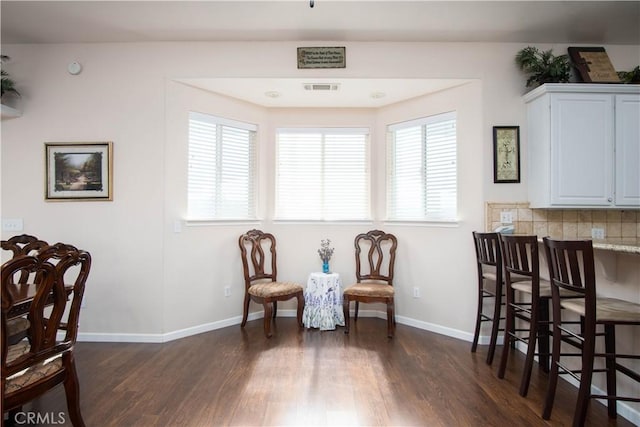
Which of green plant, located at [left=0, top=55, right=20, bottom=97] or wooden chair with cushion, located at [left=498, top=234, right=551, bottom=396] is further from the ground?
green plant, located at [left=0, top=55, right=20, bottom=97]

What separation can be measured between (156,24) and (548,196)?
12.8 feet

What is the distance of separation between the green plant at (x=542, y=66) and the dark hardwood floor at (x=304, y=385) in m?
2.56

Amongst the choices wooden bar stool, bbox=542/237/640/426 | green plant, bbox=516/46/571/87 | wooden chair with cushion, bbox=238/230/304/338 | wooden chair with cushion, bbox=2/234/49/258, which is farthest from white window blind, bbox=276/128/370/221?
wooden bar stool, bbox=542/237/640/426

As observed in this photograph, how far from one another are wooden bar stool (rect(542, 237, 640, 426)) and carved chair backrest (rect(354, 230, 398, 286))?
1.91 m

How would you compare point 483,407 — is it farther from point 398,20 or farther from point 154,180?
point 154,180

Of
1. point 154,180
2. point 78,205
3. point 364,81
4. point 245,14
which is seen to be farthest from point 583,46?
point 78,205

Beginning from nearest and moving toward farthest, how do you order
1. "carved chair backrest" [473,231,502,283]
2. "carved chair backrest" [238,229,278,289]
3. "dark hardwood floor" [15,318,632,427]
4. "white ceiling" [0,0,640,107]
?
"dark hardwood floor" [15,318,632,427], "carved chair backrest" [473,231,502,283], "white ceiling" [0,0,640,107], "carved chair backrest" [238,229,278,289]

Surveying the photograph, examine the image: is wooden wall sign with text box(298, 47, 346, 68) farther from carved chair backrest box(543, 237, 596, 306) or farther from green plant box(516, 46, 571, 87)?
carved chair backrest box(543, 237, 596, 306)

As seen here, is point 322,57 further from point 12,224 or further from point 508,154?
point 12,224

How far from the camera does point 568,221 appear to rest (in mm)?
3232

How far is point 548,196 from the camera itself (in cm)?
300

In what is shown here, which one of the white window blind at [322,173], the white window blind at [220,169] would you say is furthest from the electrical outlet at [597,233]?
the white window blind at [220,169]

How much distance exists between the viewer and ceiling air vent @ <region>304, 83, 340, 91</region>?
347 centimetres

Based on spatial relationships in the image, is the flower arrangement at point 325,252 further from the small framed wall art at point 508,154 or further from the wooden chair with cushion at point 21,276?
the wooden chair with cushion at point 21,276
